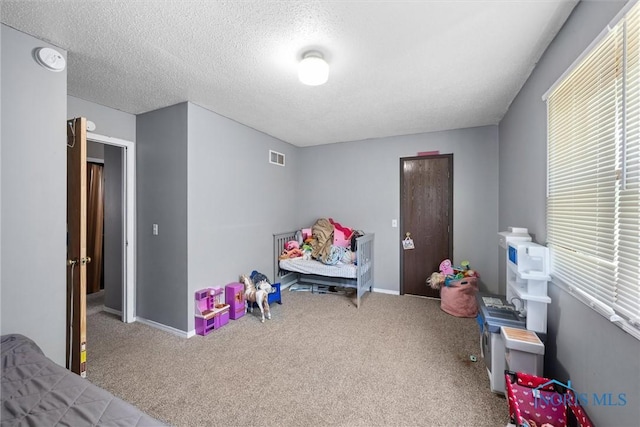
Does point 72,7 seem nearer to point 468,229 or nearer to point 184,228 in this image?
point 184,228

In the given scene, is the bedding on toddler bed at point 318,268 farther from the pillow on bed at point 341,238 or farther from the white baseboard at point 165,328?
the white baseboard at point 165,328

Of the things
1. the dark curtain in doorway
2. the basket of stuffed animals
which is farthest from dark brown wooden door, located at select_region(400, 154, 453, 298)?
the dark curtain in doorway

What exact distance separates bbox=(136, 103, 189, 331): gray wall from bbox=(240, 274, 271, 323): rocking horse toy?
0.73 m

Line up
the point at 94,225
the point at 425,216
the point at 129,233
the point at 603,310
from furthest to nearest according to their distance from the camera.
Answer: the point at 94,225, the point at 425,216, the point at 129,233, the point at 603,310

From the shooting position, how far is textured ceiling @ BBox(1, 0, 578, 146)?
1409 mm

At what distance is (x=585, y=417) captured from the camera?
4.01ft

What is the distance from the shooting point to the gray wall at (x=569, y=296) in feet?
3.48

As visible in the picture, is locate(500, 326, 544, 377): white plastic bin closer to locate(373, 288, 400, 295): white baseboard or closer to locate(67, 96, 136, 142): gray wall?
locate(373, 288, 400, 295): white baseboard

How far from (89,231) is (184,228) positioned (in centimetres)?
257

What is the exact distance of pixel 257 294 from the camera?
2.98 m

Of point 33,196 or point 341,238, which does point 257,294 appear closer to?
point 341,238

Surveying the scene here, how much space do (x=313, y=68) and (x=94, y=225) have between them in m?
4.37

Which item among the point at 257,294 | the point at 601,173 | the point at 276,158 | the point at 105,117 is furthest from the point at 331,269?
the point at 105,117

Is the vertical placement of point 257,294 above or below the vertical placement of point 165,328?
above
